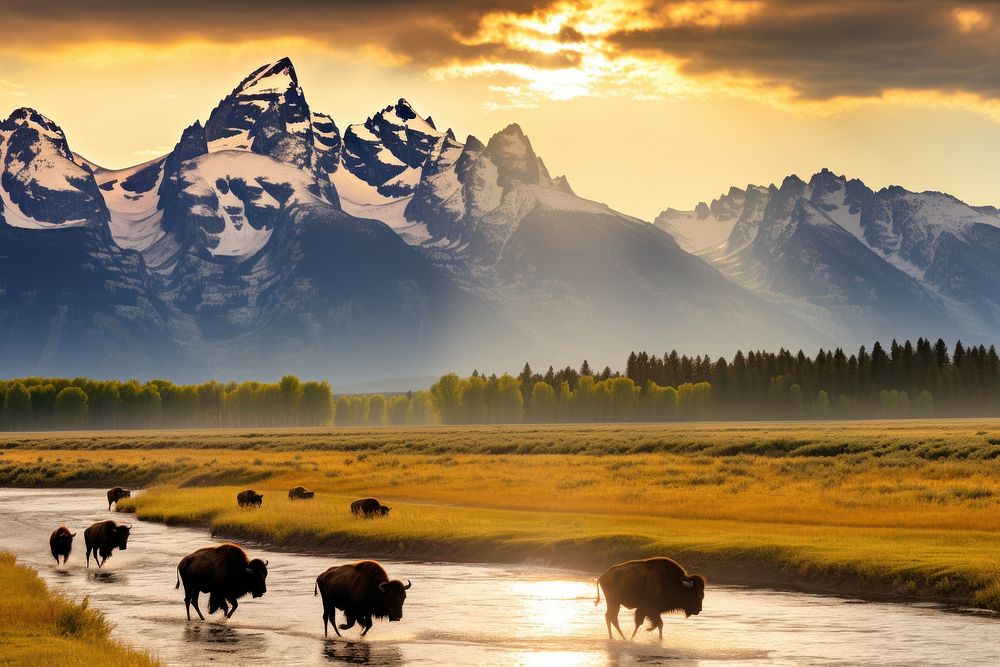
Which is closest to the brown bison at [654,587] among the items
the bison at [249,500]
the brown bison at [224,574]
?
the brown bison at [224,574]

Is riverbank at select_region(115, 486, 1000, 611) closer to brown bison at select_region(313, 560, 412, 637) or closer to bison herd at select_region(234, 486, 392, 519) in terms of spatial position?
bison herd at select_region(234, 486, 392, 519)

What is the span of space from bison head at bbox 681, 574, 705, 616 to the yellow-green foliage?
12614 mm

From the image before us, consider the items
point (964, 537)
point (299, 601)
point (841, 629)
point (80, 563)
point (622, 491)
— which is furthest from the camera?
point (622, 491)

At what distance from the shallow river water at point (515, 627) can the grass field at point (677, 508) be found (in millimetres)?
2971

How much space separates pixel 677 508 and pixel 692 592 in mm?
33148

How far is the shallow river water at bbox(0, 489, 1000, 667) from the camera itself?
29.8 meters

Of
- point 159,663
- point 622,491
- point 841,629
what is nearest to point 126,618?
point 159,663

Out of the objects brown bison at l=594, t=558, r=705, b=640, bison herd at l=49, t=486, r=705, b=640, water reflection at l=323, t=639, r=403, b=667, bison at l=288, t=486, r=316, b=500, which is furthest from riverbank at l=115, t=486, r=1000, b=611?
water reflection at l=323, t=639, r=403, b=667

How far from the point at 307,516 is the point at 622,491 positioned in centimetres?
2066

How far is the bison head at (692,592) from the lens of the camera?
30453mm

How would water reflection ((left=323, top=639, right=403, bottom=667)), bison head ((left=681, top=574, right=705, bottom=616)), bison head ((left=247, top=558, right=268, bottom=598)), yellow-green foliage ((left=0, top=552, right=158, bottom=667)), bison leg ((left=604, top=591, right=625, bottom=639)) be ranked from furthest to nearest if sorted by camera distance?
bison head ((left=247, top=558, right=268, bottom=598)) → bison leg ((left=604, top=591, right=625, bottom=639)) → bison head ((left=681, top=574, right=705, bottom=616)) → water reflection ((left=323, top=639, right=403, bottom=667)) → yellow-green foliage ((left=0, top=552, right=158, bottom=667))

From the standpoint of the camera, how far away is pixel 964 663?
28125 mm

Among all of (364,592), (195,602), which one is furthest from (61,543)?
(364,592)

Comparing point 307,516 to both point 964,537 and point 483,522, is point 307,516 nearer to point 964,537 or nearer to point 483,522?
point 483,522
